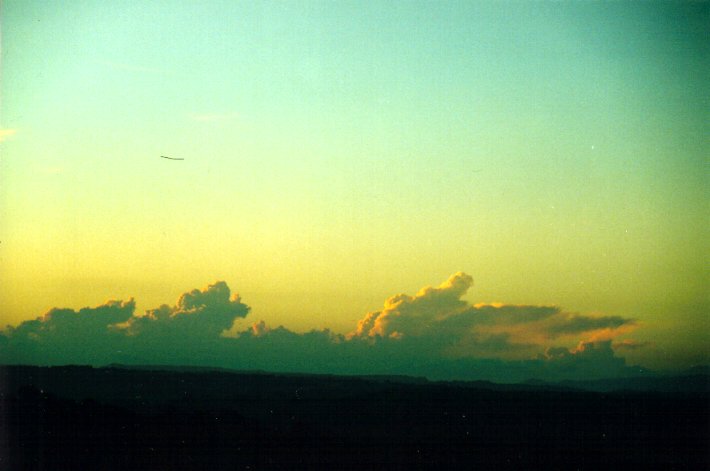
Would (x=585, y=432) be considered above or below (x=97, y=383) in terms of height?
below

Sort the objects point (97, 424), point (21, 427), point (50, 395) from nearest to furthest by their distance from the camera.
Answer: point (21, 427), point (50, 395), point (97, 424)

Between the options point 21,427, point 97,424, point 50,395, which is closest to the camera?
point 21,427

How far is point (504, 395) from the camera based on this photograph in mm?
11578

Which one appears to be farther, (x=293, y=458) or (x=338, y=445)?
(x=338, y=445)

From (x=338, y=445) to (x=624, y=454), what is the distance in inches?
172

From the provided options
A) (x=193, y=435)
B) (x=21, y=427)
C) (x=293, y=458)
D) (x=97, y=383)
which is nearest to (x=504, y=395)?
(x=293, y=458)

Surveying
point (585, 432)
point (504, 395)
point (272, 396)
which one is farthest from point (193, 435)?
point (585, 432)

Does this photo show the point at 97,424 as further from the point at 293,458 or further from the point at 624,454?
the point at 624,454

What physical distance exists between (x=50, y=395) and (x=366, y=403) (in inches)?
193

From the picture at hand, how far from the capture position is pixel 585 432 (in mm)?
11289

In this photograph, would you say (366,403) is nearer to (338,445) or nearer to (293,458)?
(338,445)

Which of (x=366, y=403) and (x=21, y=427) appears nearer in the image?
(x=21, y=427)

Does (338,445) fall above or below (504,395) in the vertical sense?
below

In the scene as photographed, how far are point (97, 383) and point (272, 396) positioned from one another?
275cm
